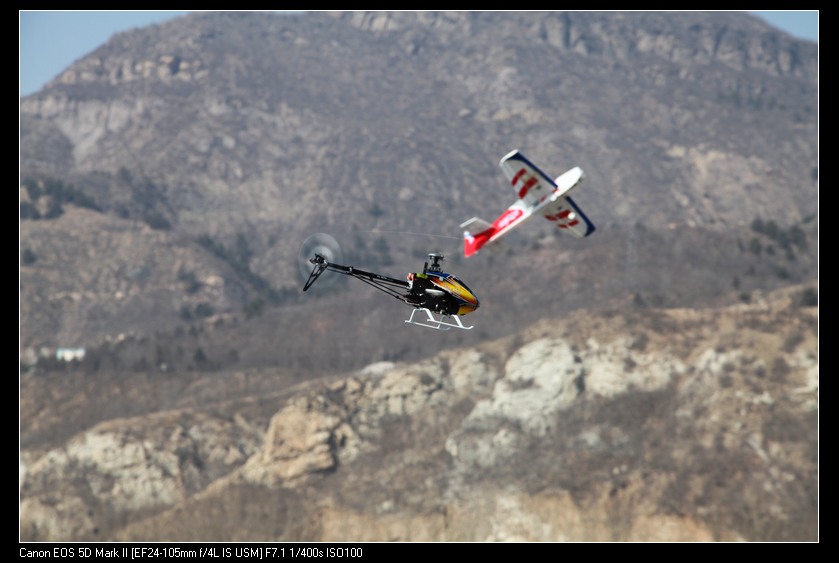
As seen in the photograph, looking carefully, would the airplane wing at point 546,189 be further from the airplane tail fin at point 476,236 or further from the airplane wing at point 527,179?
the airplane tail fin at point 476,236

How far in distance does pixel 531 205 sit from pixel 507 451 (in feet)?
201

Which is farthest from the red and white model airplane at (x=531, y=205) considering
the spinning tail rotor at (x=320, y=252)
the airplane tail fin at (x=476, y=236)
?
the spinning tail rotor at (x=320, y=252)

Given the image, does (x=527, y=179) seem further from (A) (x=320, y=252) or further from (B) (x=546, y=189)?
(A) (x=320, y=252)

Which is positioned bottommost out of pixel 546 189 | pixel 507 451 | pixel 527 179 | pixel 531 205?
pixel 507 451

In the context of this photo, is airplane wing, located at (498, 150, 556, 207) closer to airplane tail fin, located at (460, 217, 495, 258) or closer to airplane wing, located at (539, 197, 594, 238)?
airplane wing, located at (539, 197, 594, 238)

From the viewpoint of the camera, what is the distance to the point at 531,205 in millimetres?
60938

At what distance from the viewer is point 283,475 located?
120438 millimetres

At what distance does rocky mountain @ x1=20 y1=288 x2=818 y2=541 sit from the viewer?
344 feet

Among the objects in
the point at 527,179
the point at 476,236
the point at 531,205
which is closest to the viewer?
the point at 527,179

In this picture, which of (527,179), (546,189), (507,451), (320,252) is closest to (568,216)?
(546,189)

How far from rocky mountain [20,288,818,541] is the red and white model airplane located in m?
47.8

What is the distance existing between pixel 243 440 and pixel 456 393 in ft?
86.3
